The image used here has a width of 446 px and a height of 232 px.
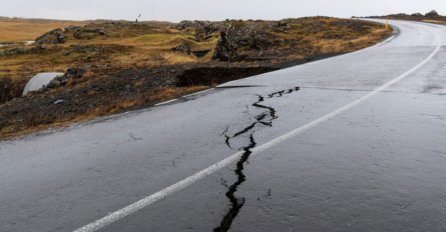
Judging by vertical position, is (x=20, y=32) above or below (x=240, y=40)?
above

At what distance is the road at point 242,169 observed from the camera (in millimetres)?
3617

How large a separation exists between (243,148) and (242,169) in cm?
92

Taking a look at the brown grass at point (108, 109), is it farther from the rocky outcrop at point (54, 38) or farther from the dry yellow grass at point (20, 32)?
the dry yellow grass at point (20, 32)

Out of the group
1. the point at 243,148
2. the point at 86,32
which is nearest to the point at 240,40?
the point at 243,148

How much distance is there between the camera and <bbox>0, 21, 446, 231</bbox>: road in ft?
11.9

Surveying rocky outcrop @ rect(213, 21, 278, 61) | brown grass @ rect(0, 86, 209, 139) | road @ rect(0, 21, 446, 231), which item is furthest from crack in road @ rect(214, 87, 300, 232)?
rocky outcrop @ rect(213, 21, 278, 61)

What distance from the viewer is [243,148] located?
5789 mm

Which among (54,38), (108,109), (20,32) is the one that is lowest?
(108,109)

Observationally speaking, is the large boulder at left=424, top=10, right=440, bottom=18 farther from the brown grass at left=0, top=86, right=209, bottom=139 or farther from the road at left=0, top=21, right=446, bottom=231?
the road at left=0, top=21, right=446, bottom=231

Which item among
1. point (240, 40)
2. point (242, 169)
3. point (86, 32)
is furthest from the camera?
point (86, 32)

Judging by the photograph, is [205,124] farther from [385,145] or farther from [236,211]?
[236,211]

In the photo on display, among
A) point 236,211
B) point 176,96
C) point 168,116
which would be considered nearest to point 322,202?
point 236,211

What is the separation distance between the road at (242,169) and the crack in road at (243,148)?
22 millimetres

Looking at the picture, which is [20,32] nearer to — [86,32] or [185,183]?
[86,32]
